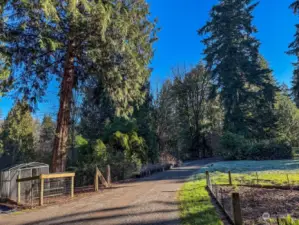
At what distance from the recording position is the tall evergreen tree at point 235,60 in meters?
24.9

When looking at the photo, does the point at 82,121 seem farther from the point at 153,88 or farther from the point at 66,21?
the point at 66,21

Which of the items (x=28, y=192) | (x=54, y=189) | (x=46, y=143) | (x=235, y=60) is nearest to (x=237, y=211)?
(x=54, y=189)

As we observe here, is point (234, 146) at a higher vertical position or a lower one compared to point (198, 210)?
higher

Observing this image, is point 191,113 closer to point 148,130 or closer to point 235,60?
point 235,60

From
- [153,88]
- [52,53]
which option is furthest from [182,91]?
[52,53]

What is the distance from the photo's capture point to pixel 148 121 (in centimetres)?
2288

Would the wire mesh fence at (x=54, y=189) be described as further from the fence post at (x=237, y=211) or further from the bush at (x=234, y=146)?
the bush at (x=234, y=146)

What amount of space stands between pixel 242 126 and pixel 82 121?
17.5 meters

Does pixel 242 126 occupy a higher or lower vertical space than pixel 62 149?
higher

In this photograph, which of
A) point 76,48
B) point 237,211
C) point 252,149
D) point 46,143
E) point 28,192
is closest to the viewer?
point 237,211

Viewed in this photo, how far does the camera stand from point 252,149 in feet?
69.4

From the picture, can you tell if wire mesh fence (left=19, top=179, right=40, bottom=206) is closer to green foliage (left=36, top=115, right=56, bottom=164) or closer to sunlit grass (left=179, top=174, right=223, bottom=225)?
sunlit grass (left=179, top=174, right=223, bottom=225)

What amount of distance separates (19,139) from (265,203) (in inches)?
1007

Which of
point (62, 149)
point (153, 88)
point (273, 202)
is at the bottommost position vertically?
point (273, 202)
